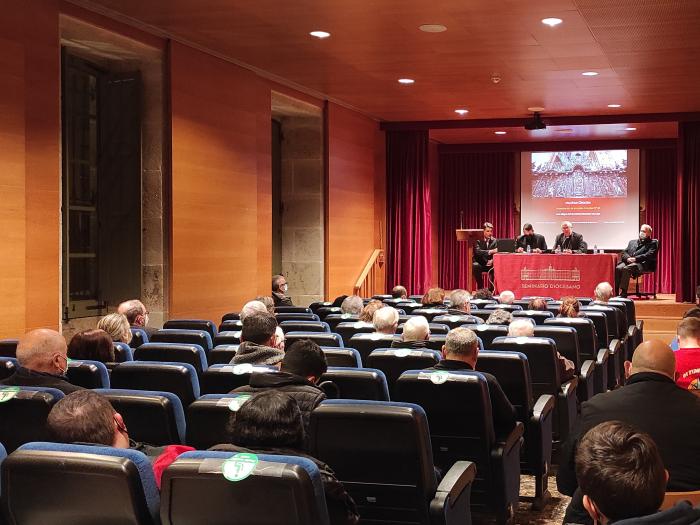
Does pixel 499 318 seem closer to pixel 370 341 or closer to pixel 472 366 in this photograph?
pixel 370 341

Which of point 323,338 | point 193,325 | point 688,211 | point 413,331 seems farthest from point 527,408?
point 688,211

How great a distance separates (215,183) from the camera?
33.2ft

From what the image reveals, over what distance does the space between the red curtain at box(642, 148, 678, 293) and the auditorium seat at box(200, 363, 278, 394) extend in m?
16.0

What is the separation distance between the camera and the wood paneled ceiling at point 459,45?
8.05m

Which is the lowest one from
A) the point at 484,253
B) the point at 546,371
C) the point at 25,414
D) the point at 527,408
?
the point at 527,408

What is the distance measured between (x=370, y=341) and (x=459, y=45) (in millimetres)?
4890

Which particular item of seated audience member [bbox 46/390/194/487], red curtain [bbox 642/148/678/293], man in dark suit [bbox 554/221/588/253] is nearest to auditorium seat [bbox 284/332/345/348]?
seated audience member [bbox 46/390/194/487]

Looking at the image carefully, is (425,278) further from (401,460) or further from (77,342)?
(401,460)

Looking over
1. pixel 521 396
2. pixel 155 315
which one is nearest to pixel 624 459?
pixel 521 396

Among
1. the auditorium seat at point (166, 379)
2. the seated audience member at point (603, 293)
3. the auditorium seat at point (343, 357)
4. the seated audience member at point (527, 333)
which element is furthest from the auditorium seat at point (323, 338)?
the seated audience member at point (603, 293)

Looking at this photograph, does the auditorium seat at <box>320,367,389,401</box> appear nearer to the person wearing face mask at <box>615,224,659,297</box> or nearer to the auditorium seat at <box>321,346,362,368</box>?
the auditorium seat at <box>321,346,362,368</box>

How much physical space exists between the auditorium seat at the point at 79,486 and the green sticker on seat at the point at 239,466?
23cm

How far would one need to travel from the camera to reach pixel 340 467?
3057 mm

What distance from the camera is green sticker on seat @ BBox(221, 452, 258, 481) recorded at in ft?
6.91
